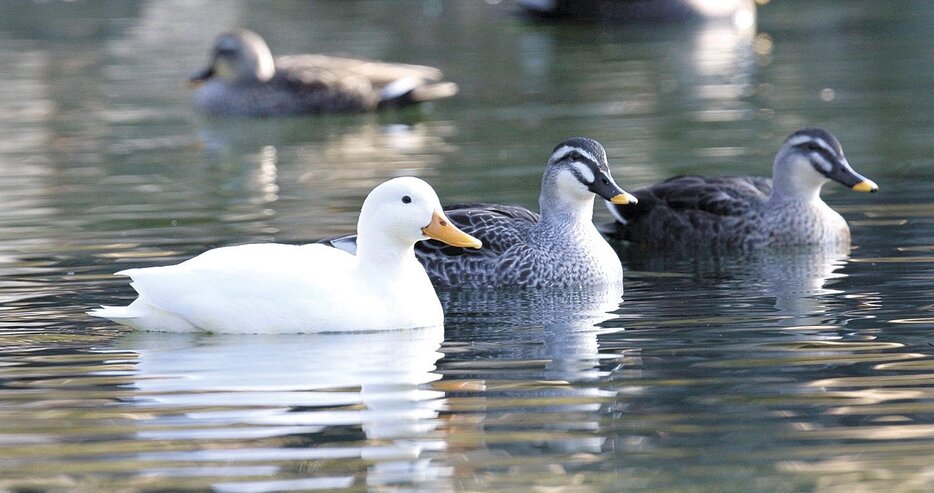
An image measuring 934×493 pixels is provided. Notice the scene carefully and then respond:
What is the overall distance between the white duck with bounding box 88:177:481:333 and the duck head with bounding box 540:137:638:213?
186 cm

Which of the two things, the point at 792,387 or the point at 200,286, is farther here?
the point at 200,286

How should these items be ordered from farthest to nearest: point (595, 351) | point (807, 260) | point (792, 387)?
point (807, 260)
point (595, 351)
point (792, 387)

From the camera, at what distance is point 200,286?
930cm

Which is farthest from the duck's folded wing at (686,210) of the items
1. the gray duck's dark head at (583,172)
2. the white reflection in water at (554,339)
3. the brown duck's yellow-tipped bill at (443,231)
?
the brown duck's yellow-tipped bill at (443,231)

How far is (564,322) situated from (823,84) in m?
12.5

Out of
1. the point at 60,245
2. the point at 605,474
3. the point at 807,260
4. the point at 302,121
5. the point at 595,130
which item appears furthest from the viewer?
the point at 302,121

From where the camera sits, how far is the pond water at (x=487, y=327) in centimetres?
694

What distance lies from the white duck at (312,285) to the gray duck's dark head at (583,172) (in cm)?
186

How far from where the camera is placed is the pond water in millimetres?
6938

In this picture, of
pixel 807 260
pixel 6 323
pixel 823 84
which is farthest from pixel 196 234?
pixel 823 84

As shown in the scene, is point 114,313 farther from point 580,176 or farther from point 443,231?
point 580,176

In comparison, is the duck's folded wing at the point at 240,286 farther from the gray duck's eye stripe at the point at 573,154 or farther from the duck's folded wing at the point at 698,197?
the duck's folded wing at the point at 698,197

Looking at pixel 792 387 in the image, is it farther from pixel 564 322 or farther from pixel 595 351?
pixel 564 322

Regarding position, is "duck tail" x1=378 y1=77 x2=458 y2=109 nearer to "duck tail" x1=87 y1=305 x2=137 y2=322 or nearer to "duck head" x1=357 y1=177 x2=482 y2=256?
"duck head" x1=357 y1=177 x2=482 y2=256
